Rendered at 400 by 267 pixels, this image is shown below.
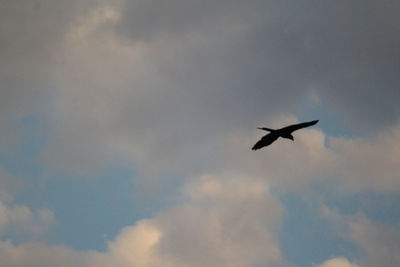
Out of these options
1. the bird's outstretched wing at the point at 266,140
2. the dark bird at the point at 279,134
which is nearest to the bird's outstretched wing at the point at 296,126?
the dark bird at the point at 279,134

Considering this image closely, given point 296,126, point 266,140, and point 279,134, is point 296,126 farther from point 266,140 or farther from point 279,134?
point 266,140

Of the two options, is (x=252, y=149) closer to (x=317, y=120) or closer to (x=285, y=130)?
(x=285, y=130)

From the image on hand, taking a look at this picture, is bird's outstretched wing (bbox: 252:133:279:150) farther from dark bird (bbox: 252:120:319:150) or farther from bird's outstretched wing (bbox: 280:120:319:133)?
bird's outstretched wing (bbox: 280:120:319:133)

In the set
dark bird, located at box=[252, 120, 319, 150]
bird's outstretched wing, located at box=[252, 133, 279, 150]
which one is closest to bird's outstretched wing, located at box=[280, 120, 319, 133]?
dark bird, located at box=[252, 120, 319, 150]

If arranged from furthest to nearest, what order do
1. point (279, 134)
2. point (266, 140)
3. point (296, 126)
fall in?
point (266, 140)
point (279, 134)
point (296, 126)

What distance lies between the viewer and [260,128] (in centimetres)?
2969

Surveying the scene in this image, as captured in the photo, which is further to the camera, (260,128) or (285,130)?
(285,130)

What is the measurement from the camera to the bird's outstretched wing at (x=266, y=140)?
109 ft

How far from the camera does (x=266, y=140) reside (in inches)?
1323

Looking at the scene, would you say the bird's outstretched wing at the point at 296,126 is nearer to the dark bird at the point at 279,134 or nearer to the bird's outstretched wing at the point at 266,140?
the dark bird at the point at 279,134

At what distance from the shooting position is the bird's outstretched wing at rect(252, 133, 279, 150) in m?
33.2

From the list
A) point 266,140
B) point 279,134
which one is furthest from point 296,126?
point 266,140

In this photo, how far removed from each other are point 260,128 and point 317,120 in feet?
20.2

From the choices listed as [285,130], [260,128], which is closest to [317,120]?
[285,130]
